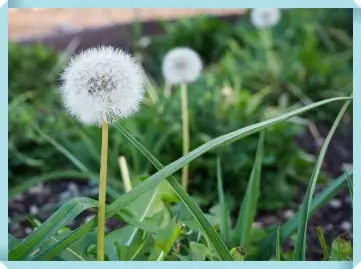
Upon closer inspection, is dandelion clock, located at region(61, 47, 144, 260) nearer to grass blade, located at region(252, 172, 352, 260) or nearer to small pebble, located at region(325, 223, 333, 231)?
grass blade, located at region(252, 172, 352, 260)

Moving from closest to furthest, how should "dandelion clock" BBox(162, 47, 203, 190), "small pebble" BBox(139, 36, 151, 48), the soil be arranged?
"dandelion clock" BBox(162, 47, 203, 190) < the soil < "small pebble" BBox(139, 36, 151, 48)

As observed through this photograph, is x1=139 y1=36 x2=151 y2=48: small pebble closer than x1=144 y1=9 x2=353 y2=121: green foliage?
No

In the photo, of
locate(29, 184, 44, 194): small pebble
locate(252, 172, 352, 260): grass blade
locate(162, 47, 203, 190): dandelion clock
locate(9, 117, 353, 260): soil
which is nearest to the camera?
locate(252, 172, 352, 260): grass blade

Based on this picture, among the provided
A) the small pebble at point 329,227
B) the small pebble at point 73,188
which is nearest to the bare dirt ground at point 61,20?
the small pebble at point 73,188

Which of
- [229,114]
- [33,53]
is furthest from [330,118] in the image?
[33,53]

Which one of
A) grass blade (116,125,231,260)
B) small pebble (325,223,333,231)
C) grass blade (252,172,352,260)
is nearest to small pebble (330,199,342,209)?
small pebble (325,223,333,231)

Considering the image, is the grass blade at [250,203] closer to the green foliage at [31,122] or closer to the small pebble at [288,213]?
the small pebble at [288,213]

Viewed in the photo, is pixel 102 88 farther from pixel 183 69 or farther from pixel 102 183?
pixel 183 69

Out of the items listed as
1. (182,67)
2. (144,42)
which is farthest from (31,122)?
(144,42)
